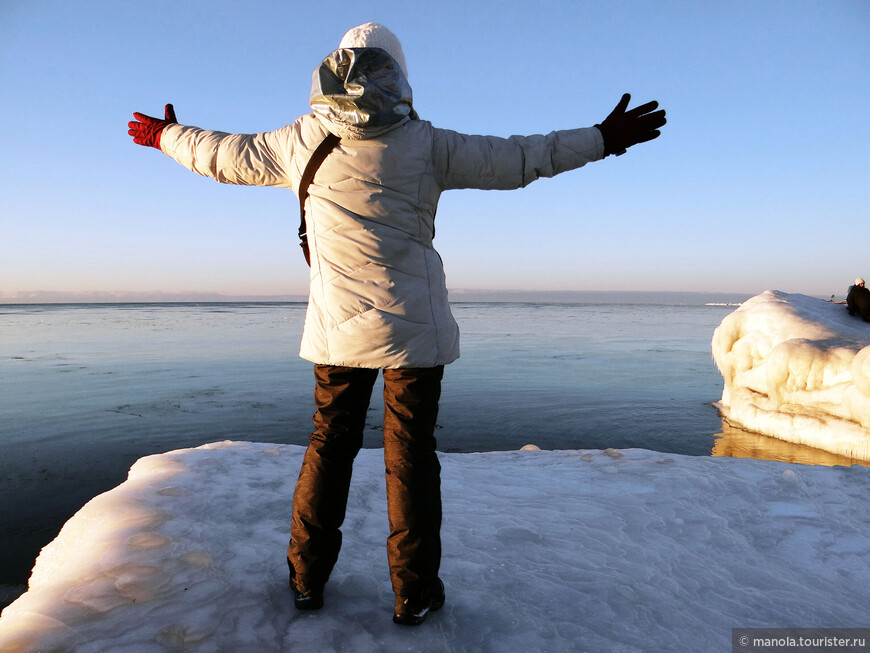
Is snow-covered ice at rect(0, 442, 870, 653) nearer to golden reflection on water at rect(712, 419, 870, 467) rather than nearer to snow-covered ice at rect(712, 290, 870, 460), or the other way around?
golden reflection on water at rect(712, 419, 870, 467)

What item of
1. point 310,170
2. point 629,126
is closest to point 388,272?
point 310,170

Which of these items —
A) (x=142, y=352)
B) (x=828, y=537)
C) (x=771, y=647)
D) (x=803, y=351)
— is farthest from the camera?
(x=142, y=352)

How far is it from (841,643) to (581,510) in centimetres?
152

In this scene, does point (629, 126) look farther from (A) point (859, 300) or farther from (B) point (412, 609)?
(A) point (859, 300)

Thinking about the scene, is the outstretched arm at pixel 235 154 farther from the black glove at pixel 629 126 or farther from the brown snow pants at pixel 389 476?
the black glove at pixel 629 126

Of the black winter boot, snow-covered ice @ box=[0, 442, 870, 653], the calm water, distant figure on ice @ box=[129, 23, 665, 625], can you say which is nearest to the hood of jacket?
distant figure on ice @ box=[129, 23, 665, 625]

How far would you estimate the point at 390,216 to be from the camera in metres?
2.10

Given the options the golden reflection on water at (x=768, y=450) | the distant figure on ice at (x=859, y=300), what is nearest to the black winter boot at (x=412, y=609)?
the golden reflection on water at (x=768, y=450)

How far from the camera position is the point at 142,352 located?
15656 mm

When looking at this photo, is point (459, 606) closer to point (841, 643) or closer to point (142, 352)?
point (841, 643)

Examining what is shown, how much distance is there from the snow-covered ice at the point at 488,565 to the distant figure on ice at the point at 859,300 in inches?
260

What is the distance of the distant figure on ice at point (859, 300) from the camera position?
9.13 metres

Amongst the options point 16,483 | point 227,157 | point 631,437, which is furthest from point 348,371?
point 631,437

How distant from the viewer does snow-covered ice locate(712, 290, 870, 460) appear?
737 cm
